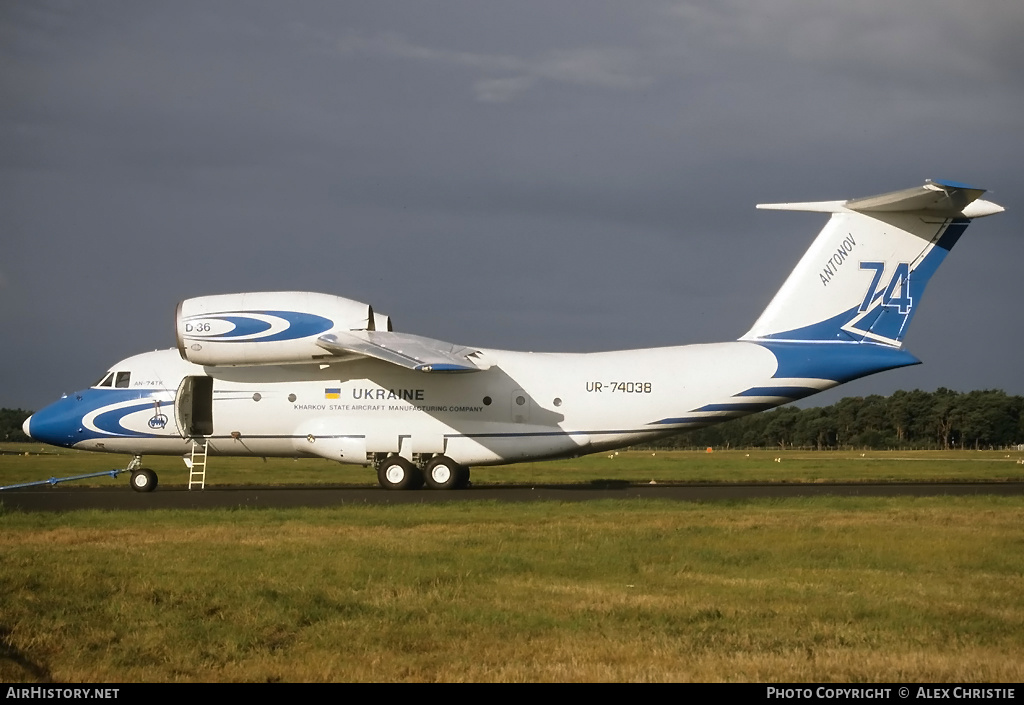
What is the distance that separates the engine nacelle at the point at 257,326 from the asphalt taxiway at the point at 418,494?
9.85ft

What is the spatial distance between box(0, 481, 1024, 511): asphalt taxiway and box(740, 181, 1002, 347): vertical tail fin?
140 inches

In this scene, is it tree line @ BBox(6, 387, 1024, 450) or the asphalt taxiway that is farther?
tree line @ BBox(6, 387, 1024, 450)

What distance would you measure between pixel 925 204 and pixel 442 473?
12.1 metres

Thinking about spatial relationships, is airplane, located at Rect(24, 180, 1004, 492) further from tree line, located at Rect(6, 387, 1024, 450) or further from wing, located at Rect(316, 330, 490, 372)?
tree line, located at Rect(6, 387, 1024, 450)

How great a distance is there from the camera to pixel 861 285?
23.9m

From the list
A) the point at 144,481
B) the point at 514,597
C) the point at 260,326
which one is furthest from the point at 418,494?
the point at 514,597

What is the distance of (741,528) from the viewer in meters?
14.9

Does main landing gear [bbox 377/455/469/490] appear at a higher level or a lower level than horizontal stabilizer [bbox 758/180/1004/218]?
lower

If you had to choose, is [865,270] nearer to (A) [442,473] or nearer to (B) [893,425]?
(A) [442,473]

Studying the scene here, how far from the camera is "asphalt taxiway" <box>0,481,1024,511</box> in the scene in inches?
→ 792

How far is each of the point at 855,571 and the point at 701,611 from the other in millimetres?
3017

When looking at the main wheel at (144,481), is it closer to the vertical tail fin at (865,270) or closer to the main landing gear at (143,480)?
the main landing gear at (143,480)

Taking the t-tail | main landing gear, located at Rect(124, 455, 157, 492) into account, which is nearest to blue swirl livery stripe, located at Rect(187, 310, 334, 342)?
main landing gear, located at Rect(124, 455, 157, 492)
